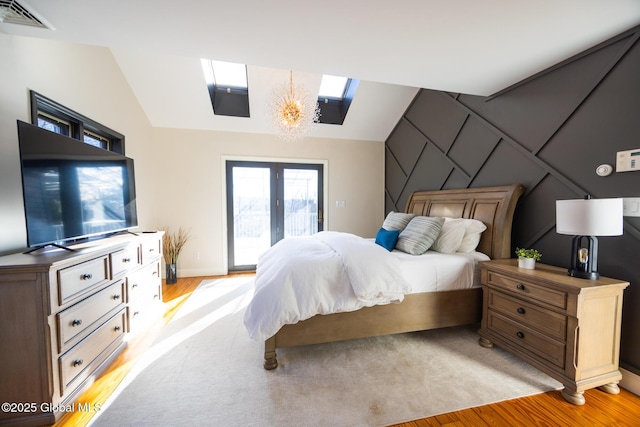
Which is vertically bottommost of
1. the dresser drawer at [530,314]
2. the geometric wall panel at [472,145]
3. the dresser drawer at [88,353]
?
the dresser drawer at [88,353]

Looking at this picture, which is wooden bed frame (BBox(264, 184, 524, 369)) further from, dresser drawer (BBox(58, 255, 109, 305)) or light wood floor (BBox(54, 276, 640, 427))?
dresser drawer (BBox(58, 255, 109, 305))

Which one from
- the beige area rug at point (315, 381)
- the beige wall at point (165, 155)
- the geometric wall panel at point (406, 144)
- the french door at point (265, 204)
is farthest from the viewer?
the french door at point (265, 204)

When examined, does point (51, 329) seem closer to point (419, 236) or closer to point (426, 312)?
point (426, 312)

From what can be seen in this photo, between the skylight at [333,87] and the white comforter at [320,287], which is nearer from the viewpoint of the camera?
the white comforter at [320,287]

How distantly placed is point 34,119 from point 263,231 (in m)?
3.08

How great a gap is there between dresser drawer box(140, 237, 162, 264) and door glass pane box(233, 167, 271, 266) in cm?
160

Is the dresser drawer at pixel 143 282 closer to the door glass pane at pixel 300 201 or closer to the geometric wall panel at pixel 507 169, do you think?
the door glass pane at pixel 300 201

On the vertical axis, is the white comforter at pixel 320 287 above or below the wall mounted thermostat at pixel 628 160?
below

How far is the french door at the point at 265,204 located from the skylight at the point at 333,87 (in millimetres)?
1264

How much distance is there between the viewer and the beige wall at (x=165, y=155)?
1.72m

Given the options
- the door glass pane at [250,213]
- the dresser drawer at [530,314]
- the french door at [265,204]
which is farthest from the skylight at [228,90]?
the dresser drawer at [530,314]

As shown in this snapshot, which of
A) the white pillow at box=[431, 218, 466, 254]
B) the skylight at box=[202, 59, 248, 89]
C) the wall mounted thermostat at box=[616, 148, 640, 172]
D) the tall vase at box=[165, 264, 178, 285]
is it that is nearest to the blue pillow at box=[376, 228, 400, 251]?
the white pillow at box=[431, 218, 466, 254]

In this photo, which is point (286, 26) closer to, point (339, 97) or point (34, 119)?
point (34, 119)

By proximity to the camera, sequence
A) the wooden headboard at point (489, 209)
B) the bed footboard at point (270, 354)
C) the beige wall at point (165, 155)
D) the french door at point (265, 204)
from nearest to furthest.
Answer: the beige wall at point (165, 155), the bed footboard at point (270, 354), the wooden headboard at point (489, 209), the french door at point (265, 204)
